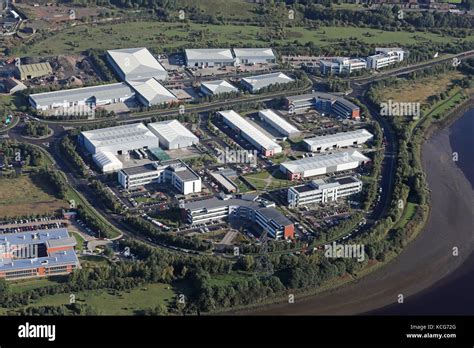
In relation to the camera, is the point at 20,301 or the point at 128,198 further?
the point at 128,198

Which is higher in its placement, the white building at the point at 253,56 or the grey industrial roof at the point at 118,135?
the white building at the point at 253,56

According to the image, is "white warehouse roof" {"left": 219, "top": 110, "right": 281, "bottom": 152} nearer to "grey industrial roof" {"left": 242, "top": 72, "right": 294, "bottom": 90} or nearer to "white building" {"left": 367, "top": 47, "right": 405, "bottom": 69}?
"grey industrial roof" {"left": 242, "top": 72, "right": 294, "bottom": 90}

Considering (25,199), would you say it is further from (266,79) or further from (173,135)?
(266,79)

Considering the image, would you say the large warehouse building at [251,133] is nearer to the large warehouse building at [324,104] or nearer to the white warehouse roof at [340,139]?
the white warehouse roof at [340,139]

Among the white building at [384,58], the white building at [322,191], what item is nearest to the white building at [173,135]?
the white building at [322,191]

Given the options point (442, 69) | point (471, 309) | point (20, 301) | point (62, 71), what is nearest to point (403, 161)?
point (471, 309)

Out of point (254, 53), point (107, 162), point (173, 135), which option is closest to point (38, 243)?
point (107, 162)

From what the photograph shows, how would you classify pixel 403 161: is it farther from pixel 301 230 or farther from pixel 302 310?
pixel 302 310
